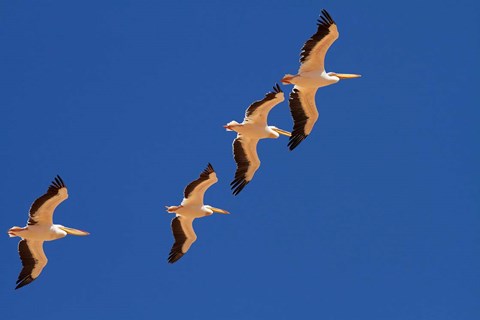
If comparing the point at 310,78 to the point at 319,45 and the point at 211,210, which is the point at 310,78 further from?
the point at 211,210

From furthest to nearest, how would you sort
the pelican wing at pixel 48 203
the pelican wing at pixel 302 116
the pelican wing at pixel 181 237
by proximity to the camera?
the pelican wing at pixel 181 237, the pelican wing at pixel 302 116, the pelican wing at pixel 48 203

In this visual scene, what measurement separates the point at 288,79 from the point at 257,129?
176cm

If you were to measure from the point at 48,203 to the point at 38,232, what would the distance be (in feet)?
2.74

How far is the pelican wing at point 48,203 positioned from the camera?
27188 millimetres

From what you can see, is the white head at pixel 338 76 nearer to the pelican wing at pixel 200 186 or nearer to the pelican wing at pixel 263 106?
the pelican wing at pixel 263 106

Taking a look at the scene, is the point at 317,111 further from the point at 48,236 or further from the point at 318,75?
the point at 48,236

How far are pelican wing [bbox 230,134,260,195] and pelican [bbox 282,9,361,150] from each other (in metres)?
1.31

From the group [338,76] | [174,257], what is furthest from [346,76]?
[174,257]

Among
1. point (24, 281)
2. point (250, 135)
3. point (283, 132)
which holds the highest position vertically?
point (283, 132)

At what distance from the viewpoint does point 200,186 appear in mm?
30109

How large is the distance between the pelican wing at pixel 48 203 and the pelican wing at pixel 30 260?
0.95m

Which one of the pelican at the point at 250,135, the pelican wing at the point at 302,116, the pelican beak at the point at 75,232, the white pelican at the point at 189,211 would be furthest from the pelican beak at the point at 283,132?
the pelican beak at the point at 75,232

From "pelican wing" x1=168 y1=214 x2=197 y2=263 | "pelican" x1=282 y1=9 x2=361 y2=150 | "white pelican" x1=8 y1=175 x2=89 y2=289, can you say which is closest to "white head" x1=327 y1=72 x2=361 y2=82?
"pelican" x1=282 y1=9 x2=361 y2=150

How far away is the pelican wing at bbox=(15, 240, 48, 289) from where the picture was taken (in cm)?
2869
